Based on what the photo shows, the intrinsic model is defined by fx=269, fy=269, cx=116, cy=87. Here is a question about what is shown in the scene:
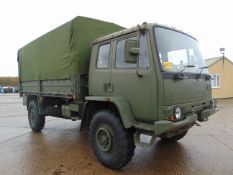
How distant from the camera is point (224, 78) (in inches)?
979

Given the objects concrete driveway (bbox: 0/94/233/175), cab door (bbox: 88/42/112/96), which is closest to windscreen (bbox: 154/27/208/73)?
cab door (bbox: 88/42/112/96)

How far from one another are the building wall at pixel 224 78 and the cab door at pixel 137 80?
67.5 feet

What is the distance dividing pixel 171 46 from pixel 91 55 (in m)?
1.83

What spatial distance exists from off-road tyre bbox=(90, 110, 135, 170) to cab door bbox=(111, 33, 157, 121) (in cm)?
39

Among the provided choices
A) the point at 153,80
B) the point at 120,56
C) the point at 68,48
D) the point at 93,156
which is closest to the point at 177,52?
the point at 153,80

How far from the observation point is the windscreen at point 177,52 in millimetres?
4520

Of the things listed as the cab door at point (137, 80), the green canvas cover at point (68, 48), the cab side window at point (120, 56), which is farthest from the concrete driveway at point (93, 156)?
the cab side window at point (120, 56)

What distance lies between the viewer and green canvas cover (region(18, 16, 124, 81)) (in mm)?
6023

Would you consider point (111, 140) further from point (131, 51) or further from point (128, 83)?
point (131, 51)

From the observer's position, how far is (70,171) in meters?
4.94

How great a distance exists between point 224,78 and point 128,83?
22.3 m

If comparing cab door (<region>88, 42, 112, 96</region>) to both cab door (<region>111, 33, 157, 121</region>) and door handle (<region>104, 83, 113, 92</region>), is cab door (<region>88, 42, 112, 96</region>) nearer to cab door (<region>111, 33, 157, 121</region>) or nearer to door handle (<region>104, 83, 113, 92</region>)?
door handle (<region>104, 83, 113, 92</region>)

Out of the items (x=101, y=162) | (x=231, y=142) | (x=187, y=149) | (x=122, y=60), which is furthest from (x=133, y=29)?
(x=231, y=142)

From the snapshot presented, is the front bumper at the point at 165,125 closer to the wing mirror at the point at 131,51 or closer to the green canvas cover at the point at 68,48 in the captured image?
the wing mirror at the point at 131,51
